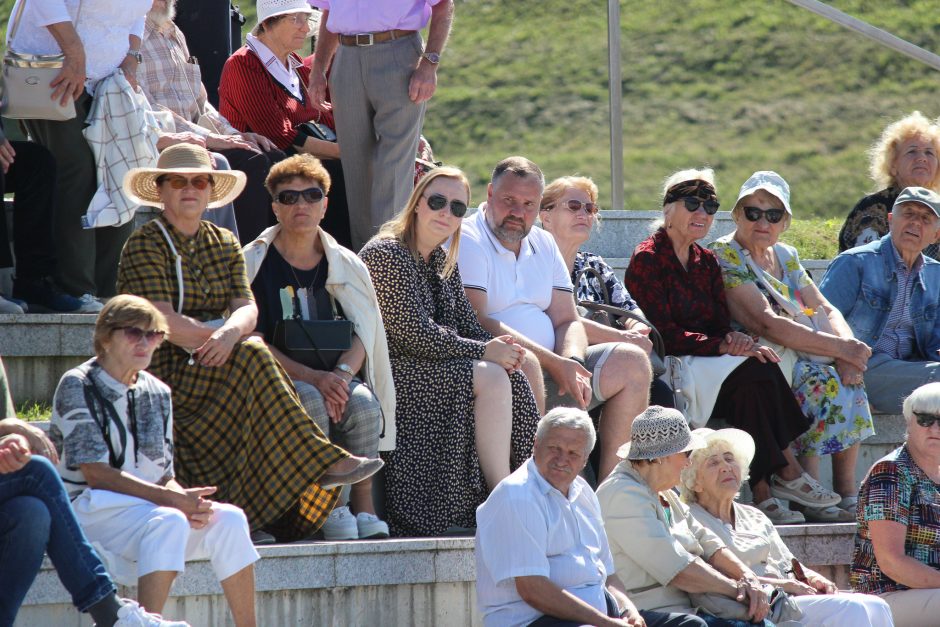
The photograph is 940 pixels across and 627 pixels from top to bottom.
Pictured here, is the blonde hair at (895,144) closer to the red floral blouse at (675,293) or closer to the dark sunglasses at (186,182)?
the red floral blouse at (675,293)

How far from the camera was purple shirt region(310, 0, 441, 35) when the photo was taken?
7090 mm

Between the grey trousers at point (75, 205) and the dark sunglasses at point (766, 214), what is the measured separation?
9.55ft

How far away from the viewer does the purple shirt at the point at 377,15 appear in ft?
23.3

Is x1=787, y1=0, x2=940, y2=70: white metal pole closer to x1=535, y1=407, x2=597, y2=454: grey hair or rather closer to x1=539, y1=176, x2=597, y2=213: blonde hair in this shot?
x1=539, y1=176, x2=597, y2=213: blonde hair

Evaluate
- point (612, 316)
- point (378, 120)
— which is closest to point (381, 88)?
point (378, 120)

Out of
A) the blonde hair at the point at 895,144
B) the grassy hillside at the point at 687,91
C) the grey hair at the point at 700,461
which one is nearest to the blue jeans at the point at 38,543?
the grey hair at the point at 700,461

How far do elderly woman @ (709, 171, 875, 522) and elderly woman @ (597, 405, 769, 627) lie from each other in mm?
1459

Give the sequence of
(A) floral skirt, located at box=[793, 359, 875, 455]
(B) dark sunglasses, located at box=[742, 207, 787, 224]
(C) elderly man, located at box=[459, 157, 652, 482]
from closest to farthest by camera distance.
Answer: (C) elderly man, located at box=[459, 157, 652, 482], (A) floral skirt, located at box=[793, 359, 875, 455], (B) dark sunglasses, located at box=[742, 207, 787, 224]

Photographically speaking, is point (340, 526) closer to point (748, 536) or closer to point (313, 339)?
point (313, 339)

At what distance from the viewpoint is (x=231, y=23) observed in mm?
9500

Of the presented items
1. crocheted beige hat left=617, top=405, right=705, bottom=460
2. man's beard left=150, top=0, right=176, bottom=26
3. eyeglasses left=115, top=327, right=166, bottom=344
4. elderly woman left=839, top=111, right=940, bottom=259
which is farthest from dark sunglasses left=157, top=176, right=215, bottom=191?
elderly woman left=839, top=111, right=940, bottom=259

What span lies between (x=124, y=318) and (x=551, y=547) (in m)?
1.51

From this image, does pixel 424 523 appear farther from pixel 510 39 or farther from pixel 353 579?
pixel 510 39

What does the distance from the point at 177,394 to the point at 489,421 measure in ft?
3.99
